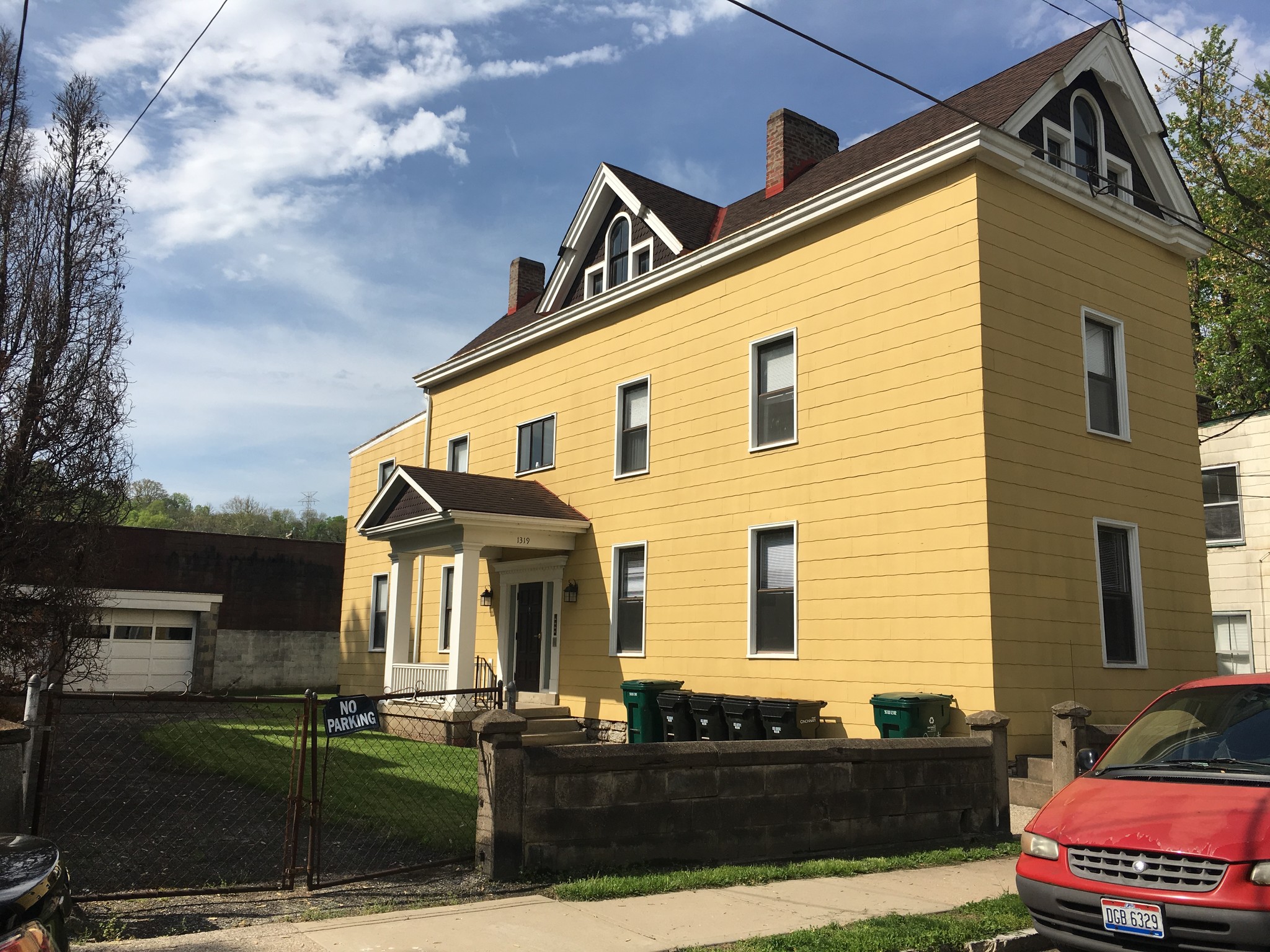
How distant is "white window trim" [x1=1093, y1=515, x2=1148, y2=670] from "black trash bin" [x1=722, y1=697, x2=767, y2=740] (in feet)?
→ 15.3

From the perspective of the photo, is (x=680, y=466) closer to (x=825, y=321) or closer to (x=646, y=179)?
(x=825, y=321)

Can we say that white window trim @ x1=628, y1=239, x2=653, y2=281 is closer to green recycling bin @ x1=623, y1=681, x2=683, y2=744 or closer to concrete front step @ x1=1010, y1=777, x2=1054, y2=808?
green recycling bin @ x1=623, y1=681, x2=683, y2=744

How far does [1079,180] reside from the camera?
47.6 feet

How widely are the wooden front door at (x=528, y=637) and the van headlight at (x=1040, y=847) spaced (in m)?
14.1

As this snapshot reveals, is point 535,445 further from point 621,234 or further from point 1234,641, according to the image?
point 1234,641

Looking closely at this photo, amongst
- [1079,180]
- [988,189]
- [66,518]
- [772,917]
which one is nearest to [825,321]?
[988,189]

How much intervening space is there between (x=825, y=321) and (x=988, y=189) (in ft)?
9.39

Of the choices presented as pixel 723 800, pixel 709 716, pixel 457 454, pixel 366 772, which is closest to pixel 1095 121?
pixel 709 716

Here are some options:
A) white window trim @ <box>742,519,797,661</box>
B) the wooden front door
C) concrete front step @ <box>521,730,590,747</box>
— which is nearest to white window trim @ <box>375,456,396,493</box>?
the wooden front door

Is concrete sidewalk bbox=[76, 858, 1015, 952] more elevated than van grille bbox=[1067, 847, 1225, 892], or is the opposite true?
van grille bbox=[1067, 847, 1225, 892]

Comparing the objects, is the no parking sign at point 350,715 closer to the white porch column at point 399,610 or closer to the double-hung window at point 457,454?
the white porch column at point 399,610

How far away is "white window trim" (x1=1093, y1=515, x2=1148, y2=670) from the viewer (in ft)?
44.6

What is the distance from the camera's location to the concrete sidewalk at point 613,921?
604 cm

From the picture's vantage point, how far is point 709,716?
48.2 ft
